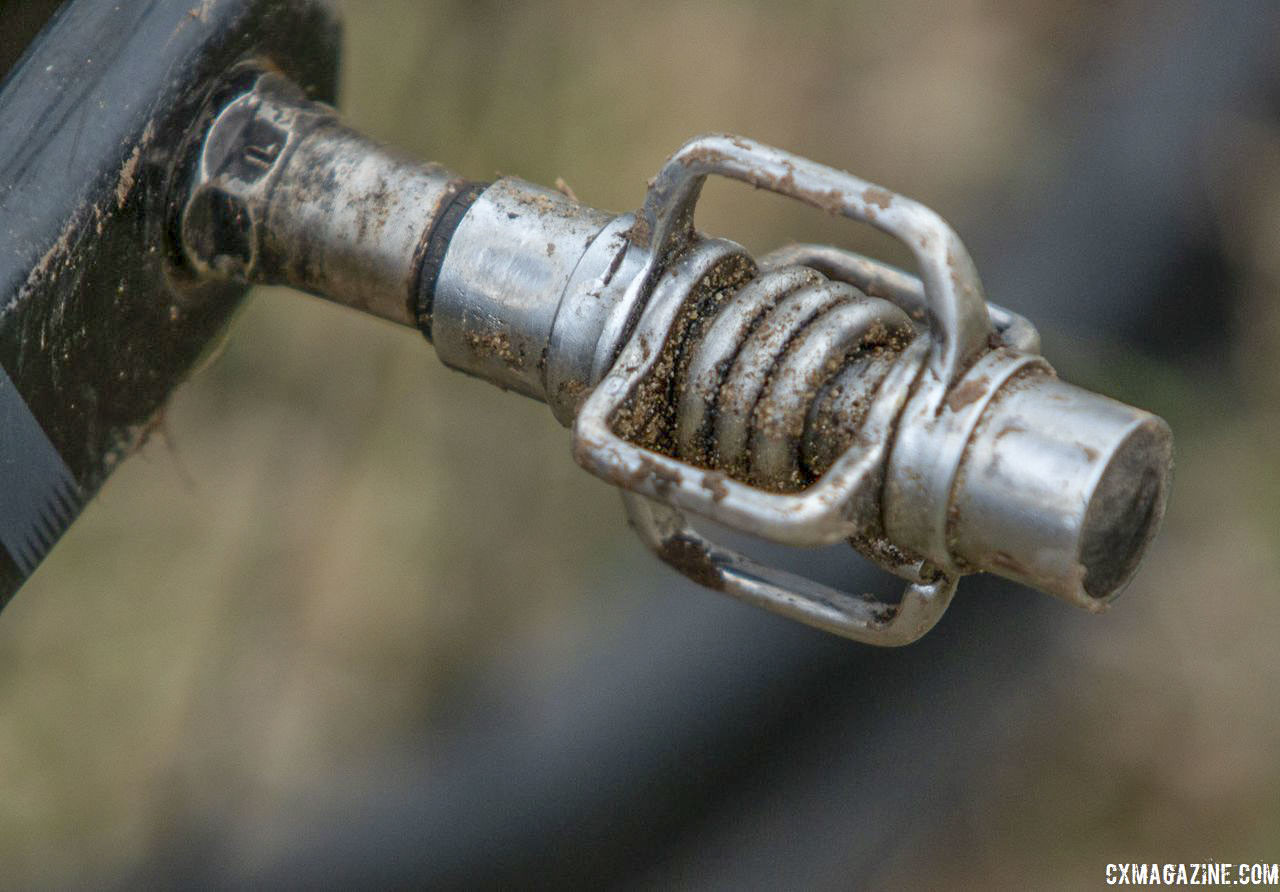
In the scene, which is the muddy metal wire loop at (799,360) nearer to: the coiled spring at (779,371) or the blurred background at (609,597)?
the coiled spring at (779,371)

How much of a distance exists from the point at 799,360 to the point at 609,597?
993 mm

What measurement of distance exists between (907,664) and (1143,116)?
65 cm

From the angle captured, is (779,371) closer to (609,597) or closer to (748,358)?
(748,358)

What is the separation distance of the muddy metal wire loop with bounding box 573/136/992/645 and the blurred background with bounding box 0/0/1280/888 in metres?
0.70

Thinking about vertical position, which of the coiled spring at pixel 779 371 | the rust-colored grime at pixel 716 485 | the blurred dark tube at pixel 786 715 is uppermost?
the coiled spring at pixel 779 371

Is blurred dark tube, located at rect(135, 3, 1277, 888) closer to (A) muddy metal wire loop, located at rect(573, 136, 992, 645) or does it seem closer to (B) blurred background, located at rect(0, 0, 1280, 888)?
(B) blurred background, located at rect(0, 0, 1280, 888)

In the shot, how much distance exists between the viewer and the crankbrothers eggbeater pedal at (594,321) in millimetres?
561

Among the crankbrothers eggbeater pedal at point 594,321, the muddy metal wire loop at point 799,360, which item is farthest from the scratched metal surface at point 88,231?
the muddy metal wire loop at point 799,360

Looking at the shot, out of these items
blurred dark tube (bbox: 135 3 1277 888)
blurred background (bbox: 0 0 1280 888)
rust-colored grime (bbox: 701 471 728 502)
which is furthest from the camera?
blurred background (bbox: 0 0 1280 888)

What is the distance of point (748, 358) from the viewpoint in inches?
23.7

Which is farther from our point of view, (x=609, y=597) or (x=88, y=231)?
(x=609, y=597)

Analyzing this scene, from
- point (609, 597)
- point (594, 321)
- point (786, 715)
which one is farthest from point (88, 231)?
point (609, 597)

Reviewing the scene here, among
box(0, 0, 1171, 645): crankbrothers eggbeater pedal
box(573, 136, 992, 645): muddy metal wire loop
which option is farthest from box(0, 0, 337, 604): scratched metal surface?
box(573, 136, 992, 645): muddy metal wire loop

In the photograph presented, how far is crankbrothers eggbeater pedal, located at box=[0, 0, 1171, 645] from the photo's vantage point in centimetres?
56
